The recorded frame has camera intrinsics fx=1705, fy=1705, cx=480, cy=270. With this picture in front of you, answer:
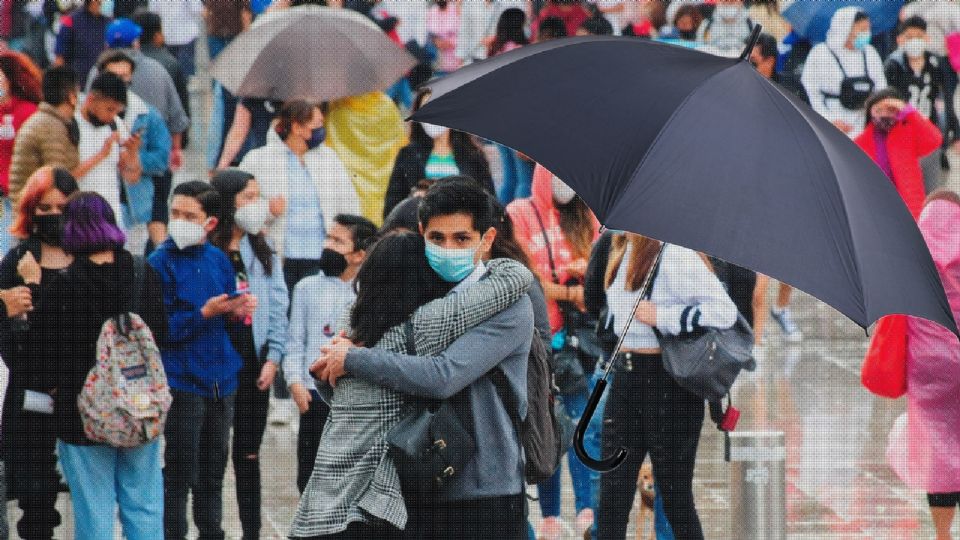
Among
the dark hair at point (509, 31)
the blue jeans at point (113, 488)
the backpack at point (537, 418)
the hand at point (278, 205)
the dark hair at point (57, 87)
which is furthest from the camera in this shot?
the dark hair at point (509, 31)

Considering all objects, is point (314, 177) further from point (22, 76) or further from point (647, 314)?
point (647, 314)

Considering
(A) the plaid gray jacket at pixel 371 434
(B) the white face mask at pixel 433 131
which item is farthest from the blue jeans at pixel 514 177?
(A) the plaid gray jacket at pixel 371 434

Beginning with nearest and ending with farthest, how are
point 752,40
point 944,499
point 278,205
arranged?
point 752,40
point 944,499
point 278,205

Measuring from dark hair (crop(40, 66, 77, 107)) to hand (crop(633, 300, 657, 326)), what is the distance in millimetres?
4191

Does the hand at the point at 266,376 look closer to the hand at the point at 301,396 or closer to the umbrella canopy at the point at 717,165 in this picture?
the hand at the point at 301,396

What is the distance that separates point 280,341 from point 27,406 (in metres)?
1.19

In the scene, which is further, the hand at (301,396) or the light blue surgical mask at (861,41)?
the light blue surgical mask at (861,41)

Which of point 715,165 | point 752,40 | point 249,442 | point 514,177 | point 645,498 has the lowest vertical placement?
point 645,498

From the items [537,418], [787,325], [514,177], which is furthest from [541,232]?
[787,325]

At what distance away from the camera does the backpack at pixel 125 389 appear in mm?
5617

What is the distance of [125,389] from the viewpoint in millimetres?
5641

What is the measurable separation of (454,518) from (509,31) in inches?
293

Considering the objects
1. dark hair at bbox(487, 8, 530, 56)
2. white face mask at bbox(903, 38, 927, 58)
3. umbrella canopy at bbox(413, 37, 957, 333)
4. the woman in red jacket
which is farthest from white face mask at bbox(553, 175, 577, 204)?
white face mask at bbox(903, 38, 927, 58)

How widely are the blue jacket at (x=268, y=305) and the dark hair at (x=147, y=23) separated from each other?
5326 mm
